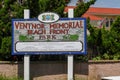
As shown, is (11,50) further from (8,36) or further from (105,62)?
(105,62)

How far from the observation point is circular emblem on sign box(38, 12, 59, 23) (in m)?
24.0

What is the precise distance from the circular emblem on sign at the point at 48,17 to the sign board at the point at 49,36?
17cm

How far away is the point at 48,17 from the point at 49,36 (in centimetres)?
104

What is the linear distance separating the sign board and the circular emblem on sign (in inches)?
6.8

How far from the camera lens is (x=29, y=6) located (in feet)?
85.5

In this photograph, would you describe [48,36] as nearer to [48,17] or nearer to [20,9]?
[48,17]

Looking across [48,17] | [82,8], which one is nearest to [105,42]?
[82,8]

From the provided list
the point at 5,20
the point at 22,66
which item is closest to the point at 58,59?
the point at 22,66

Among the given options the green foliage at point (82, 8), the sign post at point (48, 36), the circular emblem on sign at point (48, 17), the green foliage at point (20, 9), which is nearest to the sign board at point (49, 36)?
the sign post at point (48, 36)

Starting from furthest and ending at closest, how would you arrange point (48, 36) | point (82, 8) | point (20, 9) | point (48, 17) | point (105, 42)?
point (105, 42) → point (82, 8) → point (20, 9) → point (48, 36) → point (48, 17)

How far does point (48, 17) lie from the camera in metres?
24.1

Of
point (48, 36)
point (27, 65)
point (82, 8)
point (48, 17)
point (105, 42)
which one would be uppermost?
point (82, 8)

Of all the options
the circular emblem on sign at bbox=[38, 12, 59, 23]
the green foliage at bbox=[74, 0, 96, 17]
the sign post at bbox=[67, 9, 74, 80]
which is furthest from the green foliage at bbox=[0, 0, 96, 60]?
the sign post at bbox=[67, 9, 74, 80]

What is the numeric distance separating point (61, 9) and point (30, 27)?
2764 mm
